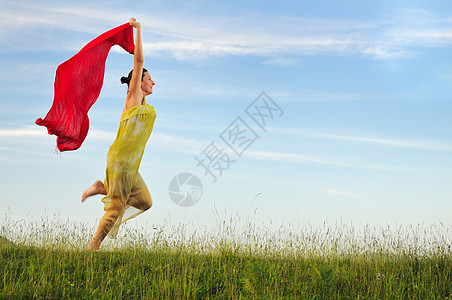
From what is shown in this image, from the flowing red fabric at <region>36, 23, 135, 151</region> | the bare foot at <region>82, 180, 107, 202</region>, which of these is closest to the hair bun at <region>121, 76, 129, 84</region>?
the flowing red fabric at <region>36, 23, 135, 151</region>

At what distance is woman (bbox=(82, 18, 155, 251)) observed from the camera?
24.9ft

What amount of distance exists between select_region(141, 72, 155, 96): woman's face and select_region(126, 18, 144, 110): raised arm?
0.57 feet

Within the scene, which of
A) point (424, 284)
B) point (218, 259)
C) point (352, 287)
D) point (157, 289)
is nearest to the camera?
point (157, 289)

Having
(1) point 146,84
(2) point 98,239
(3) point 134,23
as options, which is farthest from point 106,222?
(3) point 134,23

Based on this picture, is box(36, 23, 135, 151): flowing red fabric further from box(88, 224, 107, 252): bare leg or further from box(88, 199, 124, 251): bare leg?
box(88, 224, 107, 252): bare leg

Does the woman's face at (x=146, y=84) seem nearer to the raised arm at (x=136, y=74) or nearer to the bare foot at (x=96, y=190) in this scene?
the raised arm at (x=136, y=74)

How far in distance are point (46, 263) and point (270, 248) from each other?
370 centimetres

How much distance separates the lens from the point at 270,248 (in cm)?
805

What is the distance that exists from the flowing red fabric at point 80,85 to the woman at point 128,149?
0.68 m

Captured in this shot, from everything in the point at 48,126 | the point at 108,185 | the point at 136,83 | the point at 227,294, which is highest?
the point at 136,83

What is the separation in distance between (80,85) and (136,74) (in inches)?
50.6

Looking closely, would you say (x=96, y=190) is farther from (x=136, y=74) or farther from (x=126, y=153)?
(x=136, y=74)

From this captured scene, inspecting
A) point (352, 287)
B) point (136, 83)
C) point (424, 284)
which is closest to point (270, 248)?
point (352, 287)

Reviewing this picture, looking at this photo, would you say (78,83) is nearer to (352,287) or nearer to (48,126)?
(48,126)
